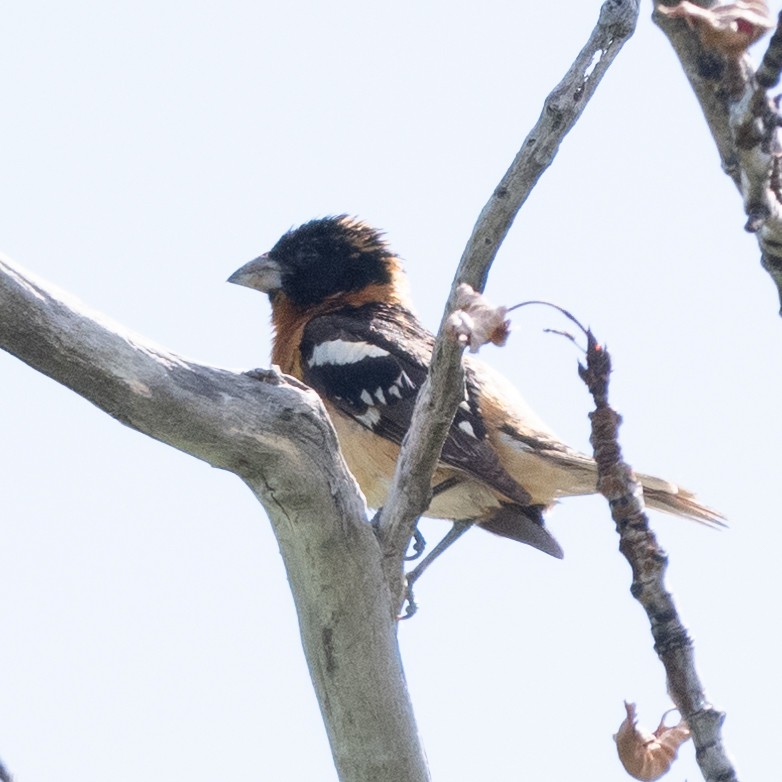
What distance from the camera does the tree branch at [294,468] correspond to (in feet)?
11.8

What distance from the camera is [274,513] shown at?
4012 mm

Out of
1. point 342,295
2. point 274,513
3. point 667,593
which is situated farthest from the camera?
point 342,295

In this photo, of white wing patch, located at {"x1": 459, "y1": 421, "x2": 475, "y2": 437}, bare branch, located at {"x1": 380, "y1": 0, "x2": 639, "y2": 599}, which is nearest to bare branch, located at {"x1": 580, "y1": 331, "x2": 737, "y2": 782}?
bare branch, located at {"x1": 380, "y1": 0, "x2": 639, "y2": 599}

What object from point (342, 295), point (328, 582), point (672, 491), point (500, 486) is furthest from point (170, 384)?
point (342, 295)

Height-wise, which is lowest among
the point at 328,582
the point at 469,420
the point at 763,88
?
the point at 328,582

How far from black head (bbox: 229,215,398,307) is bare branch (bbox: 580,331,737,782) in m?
4.69

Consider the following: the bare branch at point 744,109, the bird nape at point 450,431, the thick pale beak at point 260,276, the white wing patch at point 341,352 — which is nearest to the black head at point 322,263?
the thick pale beak at point 260,276

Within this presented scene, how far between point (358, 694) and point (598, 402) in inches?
51.7

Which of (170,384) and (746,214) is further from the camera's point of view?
(170,384)

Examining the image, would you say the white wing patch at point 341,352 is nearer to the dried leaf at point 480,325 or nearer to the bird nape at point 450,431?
the bird nape at point 450,431

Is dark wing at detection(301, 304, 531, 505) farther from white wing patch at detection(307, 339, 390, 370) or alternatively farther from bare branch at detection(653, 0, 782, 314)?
bare branch at detection(653, 0, 782, 314)

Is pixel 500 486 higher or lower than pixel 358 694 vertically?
higher

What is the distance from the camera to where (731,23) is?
2.73 metres

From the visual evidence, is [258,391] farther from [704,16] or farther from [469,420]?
[469,420]
